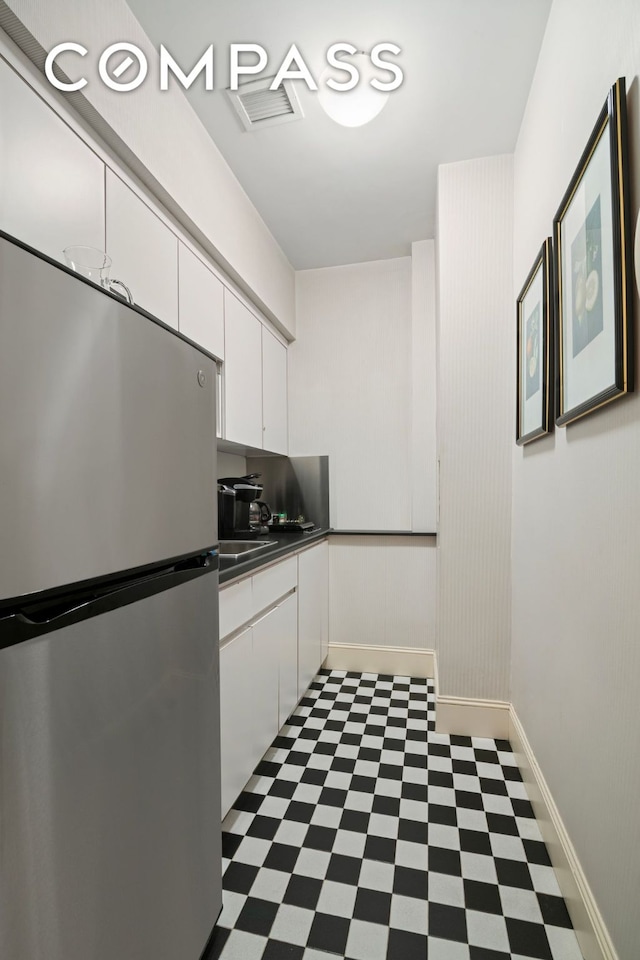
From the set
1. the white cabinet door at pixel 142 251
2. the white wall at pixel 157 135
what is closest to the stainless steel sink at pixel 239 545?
the white cabinet door at pixel 142 251

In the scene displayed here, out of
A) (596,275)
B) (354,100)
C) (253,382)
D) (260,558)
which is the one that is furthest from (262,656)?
(354,100)

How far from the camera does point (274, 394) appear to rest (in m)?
2.96

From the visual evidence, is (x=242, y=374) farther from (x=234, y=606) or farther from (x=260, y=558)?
(x=234, y=606)

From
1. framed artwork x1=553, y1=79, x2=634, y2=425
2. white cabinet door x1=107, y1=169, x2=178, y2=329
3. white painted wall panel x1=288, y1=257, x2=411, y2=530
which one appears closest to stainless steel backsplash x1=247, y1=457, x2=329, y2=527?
white painted wall panel x1=288, y1=257, x2=411, y2=530

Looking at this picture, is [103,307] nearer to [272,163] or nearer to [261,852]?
[261,852]

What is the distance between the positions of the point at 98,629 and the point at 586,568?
1.08 meters

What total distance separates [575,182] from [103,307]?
3.98ft

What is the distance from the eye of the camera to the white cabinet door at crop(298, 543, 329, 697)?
7.95 ft

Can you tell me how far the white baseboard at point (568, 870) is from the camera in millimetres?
1015

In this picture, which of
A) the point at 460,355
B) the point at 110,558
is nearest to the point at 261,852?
the point at 110,558

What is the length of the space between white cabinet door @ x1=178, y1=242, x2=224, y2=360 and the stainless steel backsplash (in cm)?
116

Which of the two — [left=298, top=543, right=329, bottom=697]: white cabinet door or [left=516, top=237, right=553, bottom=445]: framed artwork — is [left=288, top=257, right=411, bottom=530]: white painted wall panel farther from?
[left=516, top=237, right=553, bottom=445]: framed artwork

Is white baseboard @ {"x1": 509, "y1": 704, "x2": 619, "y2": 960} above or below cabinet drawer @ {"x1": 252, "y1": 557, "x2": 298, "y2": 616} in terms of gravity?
below

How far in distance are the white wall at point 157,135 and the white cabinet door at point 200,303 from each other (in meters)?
0.11
